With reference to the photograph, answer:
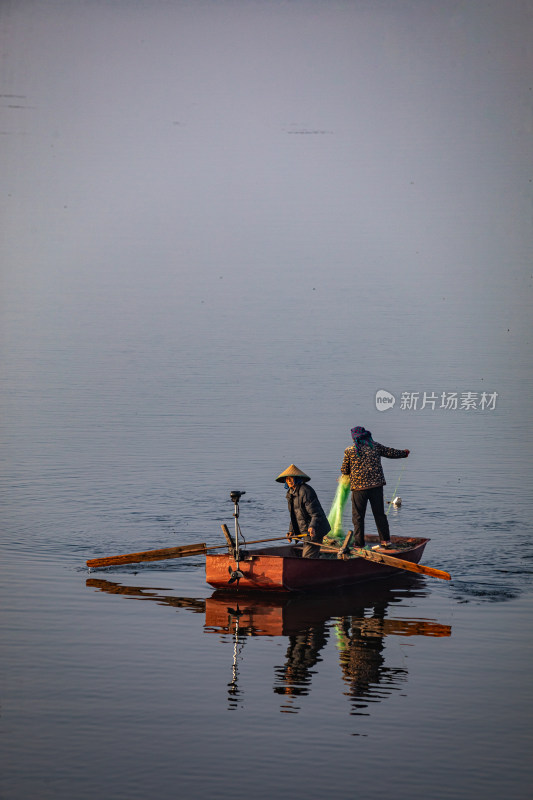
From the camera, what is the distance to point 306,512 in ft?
54.3

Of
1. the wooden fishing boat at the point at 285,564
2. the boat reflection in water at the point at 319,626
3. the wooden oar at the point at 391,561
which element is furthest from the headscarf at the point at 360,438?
the boat reflection in water at the point at 319,626

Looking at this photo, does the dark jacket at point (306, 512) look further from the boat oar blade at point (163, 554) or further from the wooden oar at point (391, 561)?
the boat oar blade at point (163, 554)

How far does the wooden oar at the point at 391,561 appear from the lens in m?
15.9

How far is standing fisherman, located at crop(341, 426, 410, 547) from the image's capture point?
57.0 ft

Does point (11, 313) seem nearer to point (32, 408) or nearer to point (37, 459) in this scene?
point (32, 408)

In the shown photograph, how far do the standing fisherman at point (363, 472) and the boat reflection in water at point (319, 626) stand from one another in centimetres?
108

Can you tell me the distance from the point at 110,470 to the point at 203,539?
7.92m

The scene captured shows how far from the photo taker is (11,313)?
7125 cm

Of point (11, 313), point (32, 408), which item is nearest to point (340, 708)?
point (32, 408)

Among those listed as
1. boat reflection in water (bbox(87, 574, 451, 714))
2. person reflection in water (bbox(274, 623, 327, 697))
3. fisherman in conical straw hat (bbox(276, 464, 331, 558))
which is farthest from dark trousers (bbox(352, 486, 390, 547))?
person reflection in water (bbox(274, 623, 327, 697))

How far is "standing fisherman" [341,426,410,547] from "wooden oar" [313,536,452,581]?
40.4 inches

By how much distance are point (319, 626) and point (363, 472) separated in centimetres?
304

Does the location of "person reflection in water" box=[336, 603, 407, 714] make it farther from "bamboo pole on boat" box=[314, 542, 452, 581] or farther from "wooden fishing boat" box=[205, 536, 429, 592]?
"wooden fishing boat" box=[205, 536, 429, 592]

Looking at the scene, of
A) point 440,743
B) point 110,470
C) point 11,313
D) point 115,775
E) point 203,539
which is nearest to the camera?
point 115,775
